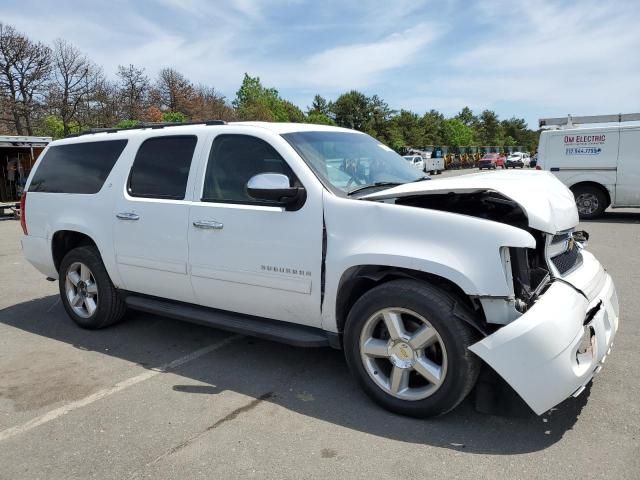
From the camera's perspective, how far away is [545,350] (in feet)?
8.81

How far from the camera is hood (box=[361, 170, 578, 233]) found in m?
2.92

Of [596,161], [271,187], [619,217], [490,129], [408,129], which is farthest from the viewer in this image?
[490,129]

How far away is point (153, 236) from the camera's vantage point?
169 inches

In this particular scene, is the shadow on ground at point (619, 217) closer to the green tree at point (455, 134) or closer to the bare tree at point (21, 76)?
the bare tree at point (21, 76)

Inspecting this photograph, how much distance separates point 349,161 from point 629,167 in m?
10.7

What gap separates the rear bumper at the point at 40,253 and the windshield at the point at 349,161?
3.11 meters

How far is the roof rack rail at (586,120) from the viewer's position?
40.2 ft

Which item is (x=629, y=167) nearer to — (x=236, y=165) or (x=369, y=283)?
(x=369, y=283)

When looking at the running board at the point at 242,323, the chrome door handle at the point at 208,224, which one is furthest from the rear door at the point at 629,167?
the chrome door handle at the point at 208,224

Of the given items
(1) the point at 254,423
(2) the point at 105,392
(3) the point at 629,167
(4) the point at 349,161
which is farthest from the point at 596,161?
(2) the point at 105,392

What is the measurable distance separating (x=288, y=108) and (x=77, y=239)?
2375 inches

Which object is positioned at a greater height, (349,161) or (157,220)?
(349,161)

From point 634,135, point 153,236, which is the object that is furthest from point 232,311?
point 634,135

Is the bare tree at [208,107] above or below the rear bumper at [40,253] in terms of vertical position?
above
